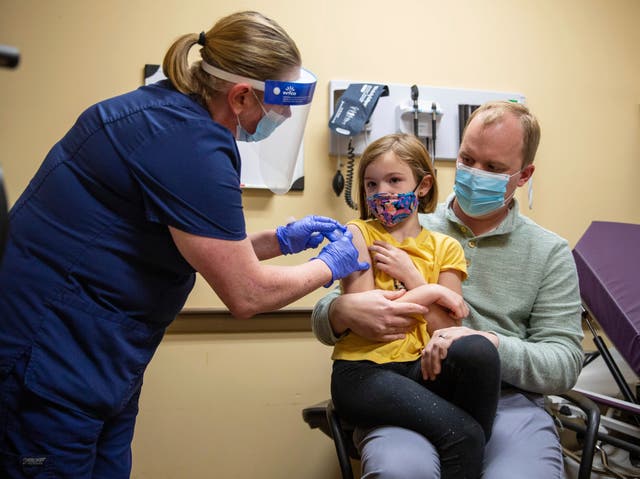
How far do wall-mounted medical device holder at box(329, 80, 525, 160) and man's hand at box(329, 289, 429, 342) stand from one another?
0.93 metres

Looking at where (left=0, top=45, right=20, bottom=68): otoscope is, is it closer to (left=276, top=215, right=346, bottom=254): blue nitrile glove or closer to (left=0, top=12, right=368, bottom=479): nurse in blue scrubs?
(left=0, top=12, right=368, bottom=479): nurse in blue scrubs

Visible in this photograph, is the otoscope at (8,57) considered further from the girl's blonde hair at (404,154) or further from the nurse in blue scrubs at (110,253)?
the girl's blonde hair at (404,154)

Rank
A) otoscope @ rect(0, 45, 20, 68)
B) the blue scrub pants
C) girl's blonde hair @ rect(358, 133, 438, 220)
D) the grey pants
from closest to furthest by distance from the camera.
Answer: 1. otoscope @ rect(0, 45, 20, 68)
2. the blue scrub pants
3. the grey pants
4. girl's blonde hair @ rect(358, 133, 438, 220)

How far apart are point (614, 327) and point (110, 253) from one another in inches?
60.0

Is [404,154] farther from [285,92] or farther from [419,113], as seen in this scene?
[419,113]

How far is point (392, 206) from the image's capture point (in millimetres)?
1435

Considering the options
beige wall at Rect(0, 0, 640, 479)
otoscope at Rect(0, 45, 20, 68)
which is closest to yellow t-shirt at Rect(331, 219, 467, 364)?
beige wall at Rect(0, 0, 640, 479)

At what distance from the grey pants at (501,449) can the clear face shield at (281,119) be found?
0.72m

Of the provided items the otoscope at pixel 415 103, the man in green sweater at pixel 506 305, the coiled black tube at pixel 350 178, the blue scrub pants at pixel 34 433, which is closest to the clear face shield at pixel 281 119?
the man in green sweater at pixel 506 305

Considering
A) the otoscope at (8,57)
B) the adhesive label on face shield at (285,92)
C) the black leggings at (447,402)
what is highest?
the otoscope at (8,57)

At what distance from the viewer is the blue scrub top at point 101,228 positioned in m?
1.04

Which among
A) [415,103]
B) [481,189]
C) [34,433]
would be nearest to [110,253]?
[34,433]

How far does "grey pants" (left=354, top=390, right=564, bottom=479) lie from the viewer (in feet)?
3.76

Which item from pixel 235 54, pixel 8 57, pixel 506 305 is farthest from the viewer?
pixel 506 305
